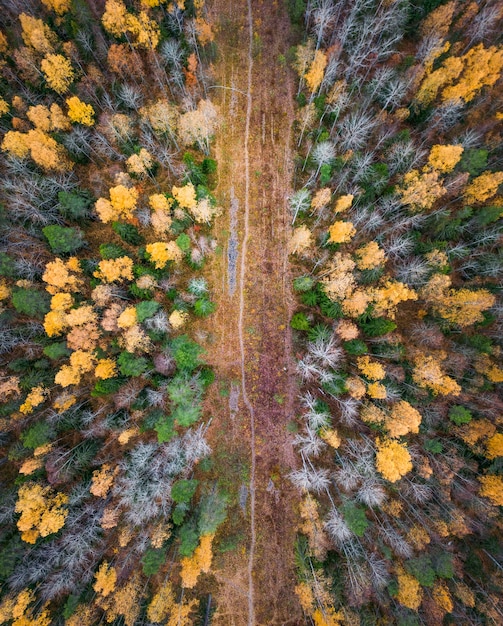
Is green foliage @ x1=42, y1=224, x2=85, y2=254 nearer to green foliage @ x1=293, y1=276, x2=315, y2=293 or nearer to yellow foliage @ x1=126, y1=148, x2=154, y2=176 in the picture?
yellow foliage @ x1=126, y1=148, x2=154, y2=176

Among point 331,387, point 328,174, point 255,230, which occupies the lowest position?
point 331,387

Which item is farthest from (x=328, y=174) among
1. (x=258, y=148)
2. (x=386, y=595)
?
(x=386, y=595)

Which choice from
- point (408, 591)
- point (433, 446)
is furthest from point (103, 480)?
point (433, 446)

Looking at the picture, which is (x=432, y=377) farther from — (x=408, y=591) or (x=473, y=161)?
(x=473, y=161)

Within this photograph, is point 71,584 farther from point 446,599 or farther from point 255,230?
point 255,230

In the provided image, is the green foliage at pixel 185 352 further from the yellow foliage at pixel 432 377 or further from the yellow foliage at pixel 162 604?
the yellow foliage at pixel 162 604

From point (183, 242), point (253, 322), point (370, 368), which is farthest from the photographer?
point (253, 322)
